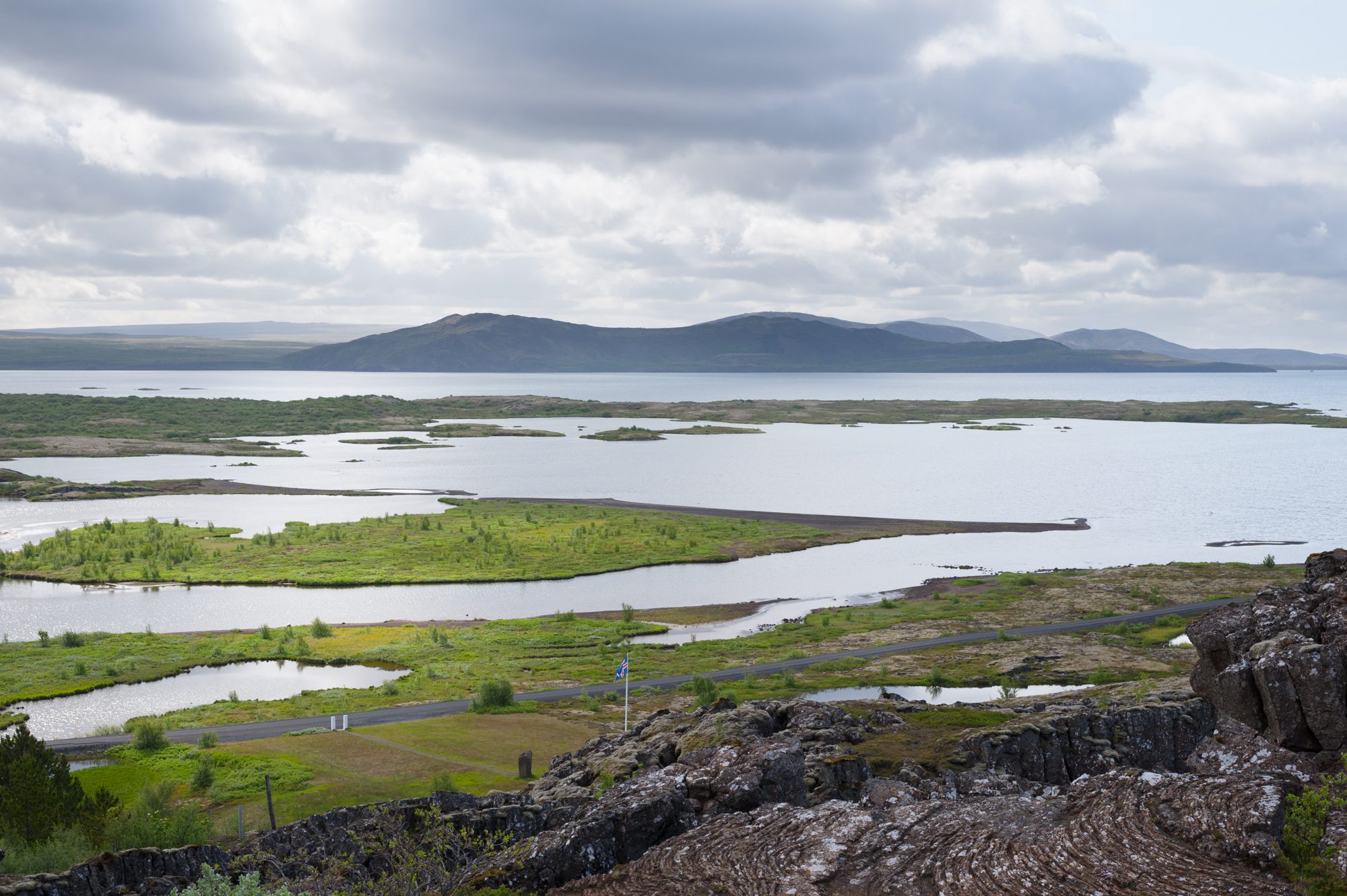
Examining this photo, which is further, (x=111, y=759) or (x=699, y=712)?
(x=111, y=759)

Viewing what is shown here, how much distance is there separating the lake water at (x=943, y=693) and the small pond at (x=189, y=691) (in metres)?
28.5

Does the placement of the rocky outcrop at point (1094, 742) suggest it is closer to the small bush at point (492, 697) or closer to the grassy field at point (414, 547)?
the small bush at point (492, 697)

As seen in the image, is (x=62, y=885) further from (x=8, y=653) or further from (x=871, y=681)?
(x=8, y=653)

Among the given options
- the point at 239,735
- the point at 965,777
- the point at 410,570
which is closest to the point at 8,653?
the point at 239,735

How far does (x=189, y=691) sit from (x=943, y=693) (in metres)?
46.9

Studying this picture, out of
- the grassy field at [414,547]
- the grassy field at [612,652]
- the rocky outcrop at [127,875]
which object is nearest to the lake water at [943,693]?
the grassy field at [612,652]

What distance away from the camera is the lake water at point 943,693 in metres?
59.4

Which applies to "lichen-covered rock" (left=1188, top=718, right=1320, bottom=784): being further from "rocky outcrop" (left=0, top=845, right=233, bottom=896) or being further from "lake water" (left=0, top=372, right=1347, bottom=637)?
"lake water" (left=0, top=372, right=1347, bottom=637)

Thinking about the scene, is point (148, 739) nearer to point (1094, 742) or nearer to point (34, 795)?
point (34, 795)

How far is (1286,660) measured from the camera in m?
22.3

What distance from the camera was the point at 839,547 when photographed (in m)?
116

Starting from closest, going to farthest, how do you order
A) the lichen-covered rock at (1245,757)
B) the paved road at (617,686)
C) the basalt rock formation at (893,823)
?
the basalt rock formation at (893,823), the lichen-covered rock at (1245,757), the paved road at (617,686)

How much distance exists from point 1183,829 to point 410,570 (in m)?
88.4

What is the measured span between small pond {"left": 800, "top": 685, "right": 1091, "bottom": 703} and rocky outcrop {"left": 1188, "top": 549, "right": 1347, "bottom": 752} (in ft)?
112
